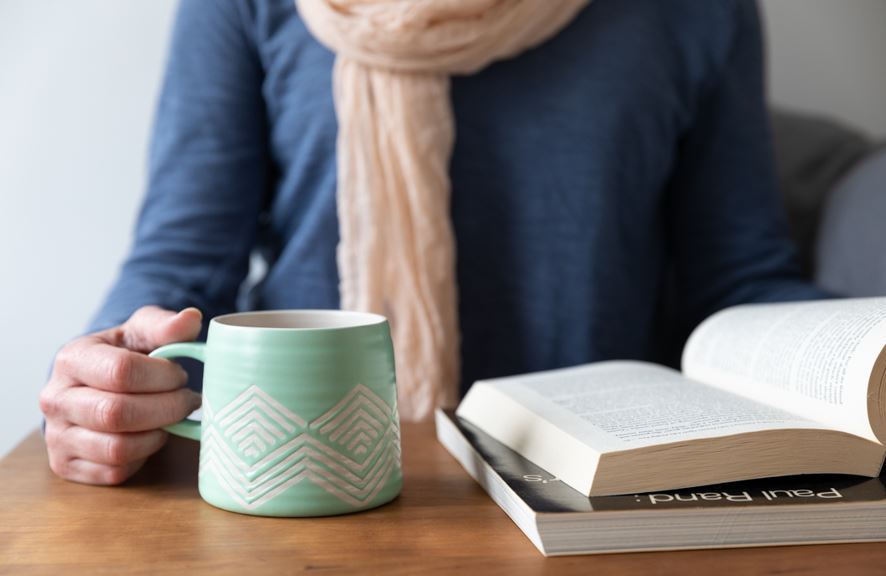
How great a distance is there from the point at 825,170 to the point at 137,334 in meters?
0.94

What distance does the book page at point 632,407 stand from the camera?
48 centimetres

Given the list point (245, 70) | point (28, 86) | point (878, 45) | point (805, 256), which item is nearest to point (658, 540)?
point (245, 70)

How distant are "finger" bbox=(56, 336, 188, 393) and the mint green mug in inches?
2.4

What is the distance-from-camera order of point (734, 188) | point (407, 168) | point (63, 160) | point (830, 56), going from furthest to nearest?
point (830, 56) → point (63, 160) → point (734, 188) → point (407, 168)

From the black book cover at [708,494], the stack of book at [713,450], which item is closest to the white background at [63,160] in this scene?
the stack of book at [713,450]

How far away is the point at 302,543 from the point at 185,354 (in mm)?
147

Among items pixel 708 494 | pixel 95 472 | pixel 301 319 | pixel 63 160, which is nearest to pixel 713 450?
pixel 708 494

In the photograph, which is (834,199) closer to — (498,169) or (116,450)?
(498,169)

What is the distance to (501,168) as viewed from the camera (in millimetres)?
941

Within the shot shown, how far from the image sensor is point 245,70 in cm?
95

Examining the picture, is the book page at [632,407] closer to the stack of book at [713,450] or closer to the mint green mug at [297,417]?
the stack of book at [713,450]

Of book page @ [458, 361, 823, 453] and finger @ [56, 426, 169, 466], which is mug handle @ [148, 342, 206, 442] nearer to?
finger @ [56, 426, 169, 466]

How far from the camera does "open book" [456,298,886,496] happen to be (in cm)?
46

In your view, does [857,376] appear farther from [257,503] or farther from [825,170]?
[825,170]
